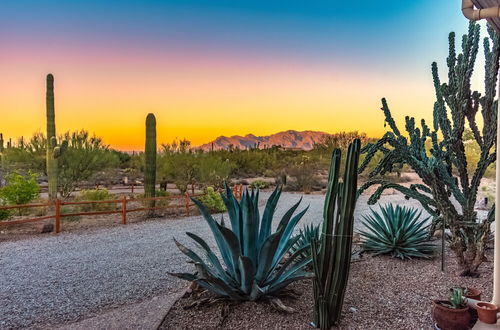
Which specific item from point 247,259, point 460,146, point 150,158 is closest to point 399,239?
point 460,146

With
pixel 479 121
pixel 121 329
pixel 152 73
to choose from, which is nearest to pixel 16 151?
pixel 152 73

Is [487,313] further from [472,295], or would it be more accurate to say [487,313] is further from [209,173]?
[209,173]

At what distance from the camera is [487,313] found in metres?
3.53

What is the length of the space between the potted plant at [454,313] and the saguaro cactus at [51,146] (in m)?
13.7

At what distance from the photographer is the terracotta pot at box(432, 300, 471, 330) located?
3.46 metres

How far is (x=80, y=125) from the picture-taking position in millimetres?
18906

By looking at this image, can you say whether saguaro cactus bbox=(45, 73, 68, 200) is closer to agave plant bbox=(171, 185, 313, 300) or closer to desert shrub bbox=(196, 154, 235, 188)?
desert shrub bbox=(196, 154, 235, 188)

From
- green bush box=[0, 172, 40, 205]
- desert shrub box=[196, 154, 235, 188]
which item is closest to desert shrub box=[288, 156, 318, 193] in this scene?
desert shrub box=[196, 154, 235, 188]

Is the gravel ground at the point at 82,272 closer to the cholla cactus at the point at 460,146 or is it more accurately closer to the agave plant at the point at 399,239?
the agave plant at the point at 399,239

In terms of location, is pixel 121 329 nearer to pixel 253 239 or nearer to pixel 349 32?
pixel 253 239

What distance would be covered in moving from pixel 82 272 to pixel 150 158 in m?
8.39

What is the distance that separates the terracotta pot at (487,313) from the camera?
3.51m

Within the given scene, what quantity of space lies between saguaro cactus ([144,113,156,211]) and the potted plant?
11.8 metres

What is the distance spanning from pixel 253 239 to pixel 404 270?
8.69 feet
